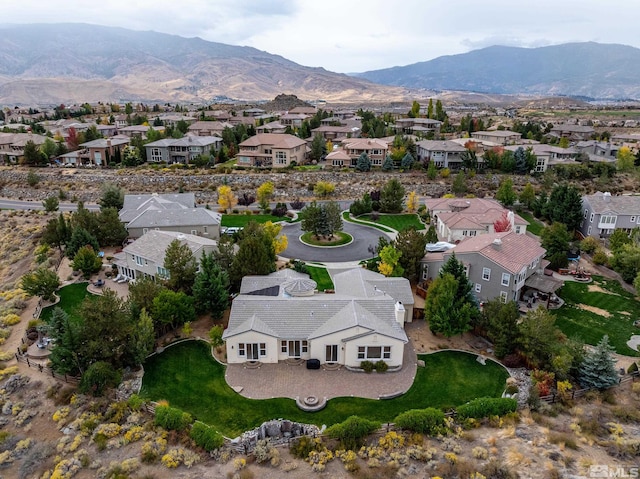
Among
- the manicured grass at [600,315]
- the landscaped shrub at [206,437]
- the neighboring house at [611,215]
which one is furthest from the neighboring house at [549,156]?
the landscaped shrub at [206,437]

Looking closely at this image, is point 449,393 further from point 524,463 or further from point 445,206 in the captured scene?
point 445,206

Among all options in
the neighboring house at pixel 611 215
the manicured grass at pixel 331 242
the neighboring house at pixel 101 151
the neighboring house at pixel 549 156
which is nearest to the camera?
the neighboring house at pixel 611 215

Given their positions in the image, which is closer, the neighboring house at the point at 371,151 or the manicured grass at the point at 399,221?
the manicured grass at the point at 399,221

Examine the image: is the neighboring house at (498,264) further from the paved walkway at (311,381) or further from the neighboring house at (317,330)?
the paved walkway at (311,381)

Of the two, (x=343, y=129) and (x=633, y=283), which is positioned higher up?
(x=343, y=129)

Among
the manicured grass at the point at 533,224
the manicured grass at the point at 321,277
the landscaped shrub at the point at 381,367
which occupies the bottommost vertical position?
the landscaped shrub at the point at 381,367

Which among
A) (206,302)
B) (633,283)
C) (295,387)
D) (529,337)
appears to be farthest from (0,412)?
(633,283)

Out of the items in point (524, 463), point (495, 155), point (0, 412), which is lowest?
point (0, 412)
